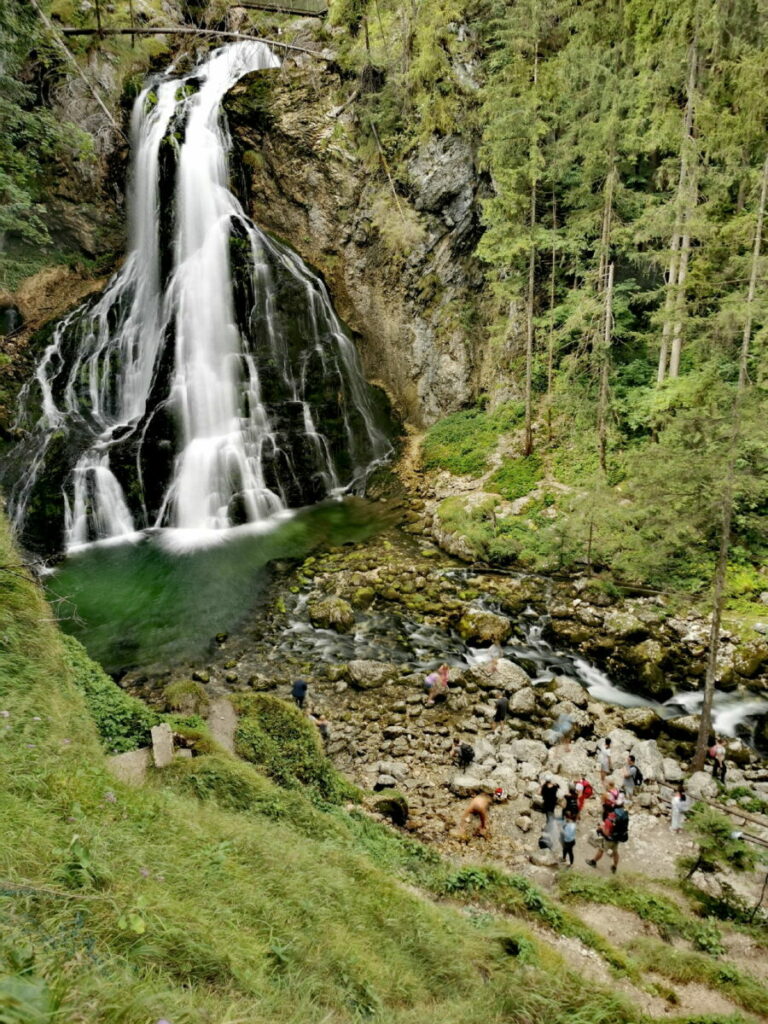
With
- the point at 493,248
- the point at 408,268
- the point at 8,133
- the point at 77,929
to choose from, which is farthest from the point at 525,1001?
the point at 408,268

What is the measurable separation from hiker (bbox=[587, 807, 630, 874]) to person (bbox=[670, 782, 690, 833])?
1.02 m

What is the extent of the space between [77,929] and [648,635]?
13515 millimetres

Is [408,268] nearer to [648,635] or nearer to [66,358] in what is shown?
[66,358]

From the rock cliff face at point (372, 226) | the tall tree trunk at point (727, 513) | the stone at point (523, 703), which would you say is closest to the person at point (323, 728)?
the stone at point (523, 703)

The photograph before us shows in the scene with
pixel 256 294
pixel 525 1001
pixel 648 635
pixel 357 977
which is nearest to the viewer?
pixel 357 977

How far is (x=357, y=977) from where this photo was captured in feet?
12.0

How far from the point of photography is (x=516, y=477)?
19578 millimetres

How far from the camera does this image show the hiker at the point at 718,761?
380 inches

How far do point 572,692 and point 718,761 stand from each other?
2.88 m

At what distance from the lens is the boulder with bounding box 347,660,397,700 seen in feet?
40.0

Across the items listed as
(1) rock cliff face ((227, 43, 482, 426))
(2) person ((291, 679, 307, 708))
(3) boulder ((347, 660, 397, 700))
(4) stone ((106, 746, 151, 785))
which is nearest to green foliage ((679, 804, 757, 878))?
(3) boulder ((347, 660, 397, 700))

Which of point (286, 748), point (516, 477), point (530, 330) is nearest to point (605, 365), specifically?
point (530, 330)

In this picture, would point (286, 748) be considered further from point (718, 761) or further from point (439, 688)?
point (718, 761)

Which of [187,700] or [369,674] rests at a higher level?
[187,700]
